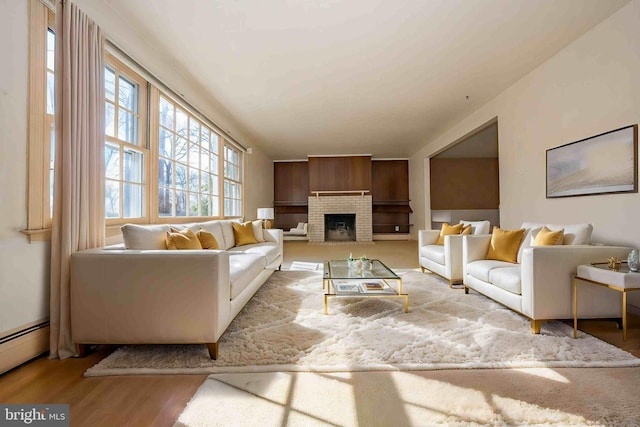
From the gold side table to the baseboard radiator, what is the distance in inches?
145

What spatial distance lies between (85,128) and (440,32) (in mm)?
3273

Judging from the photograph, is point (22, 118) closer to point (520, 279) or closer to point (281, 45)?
point (281, 45)

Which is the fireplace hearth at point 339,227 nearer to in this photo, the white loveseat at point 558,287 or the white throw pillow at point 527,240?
the white throw pillow at point 527,240

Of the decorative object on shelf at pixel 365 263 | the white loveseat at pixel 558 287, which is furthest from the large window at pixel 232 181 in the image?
the white loveseat at pixel 558 287

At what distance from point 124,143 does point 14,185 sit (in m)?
1.21

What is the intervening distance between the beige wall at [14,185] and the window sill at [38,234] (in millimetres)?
26

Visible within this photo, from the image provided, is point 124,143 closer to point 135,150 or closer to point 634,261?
point 135,150

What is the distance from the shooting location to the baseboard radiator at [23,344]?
1.70 metres

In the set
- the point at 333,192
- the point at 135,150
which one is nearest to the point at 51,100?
the point at 135,150

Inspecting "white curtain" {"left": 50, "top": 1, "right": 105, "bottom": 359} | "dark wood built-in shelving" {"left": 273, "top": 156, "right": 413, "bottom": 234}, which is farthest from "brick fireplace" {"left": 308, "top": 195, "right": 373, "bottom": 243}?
"white curtain" {"left": 50, "top": 1, "right": 105, "bottom": 359}

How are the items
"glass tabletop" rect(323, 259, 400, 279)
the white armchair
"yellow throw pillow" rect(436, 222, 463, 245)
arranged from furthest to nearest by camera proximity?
"yellow throw pillow" rect(436, 222, 463, 245) < the white armchair < "glass tabletop" rect(323, 259, 400, 279)

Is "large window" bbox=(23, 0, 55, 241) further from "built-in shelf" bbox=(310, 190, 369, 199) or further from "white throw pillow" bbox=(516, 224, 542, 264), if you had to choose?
"built-in shelf" bbox=(310, 190, 369, 199)

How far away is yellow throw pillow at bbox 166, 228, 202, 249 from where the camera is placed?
2.60 m

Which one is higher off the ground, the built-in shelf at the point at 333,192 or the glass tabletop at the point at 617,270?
the built-in shelf at the point at 333,192
